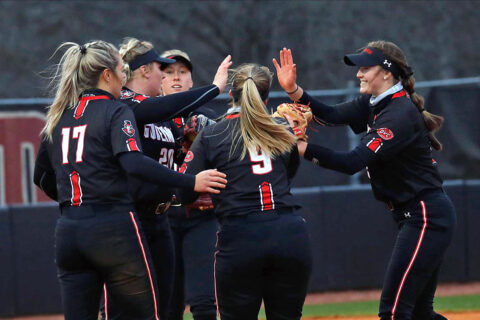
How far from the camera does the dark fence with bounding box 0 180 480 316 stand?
8.08m

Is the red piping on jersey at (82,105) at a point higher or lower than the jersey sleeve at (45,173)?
higher

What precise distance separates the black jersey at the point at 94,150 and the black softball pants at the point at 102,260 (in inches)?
2.9

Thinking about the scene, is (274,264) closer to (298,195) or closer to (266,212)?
(266,212)

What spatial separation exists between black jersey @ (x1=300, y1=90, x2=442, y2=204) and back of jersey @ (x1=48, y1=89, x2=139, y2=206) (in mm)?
1448

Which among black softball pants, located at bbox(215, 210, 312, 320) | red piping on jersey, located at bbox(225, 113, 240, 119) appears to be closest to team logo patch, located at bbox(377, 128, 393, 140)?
black softball pants, located at bbox(215, 210, 312, 320)

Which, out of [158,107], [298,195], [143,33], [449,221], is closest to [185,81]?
[158,107]

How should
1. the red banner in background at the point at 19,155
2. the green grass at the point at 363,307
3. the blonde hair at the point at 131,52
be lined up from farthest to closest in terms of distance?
the red banner in background at the point at 19,155 → the green grass at the point at 363,307 → the blonde hair at the point at 131,52

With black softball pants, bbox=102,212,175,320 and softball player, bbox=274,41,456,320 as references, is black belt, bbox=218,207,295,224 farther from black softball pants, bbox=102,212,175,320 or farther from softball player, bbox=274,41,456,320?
black softball pants, bbox=102,212,175,320

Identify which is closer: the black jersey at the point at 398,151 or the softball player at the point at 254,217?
the softball player at the point at 254,217

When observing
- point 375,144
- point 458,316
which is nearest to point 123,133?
point 375,144

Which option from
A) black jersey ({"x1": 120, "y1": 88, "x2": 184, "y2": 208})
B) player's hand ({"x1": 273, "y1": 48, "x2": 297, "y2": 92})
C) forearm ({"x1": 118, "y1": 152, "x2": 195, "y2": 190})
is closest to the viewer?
forearm ({"x1": 118, "y1": 152, "x2": 195, "y2": 190})

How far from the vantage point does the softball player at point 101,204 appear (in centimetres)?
409

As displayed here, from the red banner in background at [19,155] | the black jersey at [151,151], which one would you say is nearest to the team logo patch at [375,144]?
the black jersey at [151,151]

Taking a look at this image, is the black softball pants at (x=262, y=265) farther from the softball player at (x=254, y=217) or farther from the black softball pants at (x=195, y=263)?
the black softball pants at (x=195, y=263)
